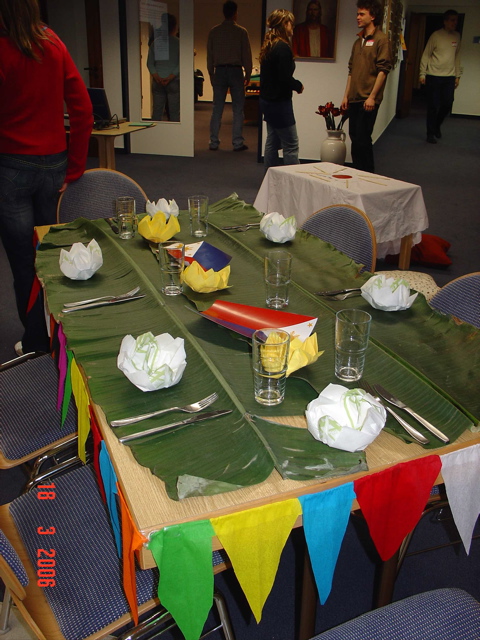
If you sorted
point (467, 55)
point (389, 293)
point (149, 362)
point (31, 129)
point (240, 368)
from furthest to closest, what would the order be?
point (467, 55)
point (31, 129)
point (389, 293)
point (240, 368)
point (149, 362)

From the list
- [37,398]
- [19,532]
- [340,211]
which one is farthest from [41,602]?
[340,211]

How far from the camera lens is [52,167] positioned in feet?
7.73

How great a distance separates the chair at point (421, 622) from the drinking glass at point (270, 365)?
1.34 ft

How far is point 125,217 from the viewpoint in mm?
1986

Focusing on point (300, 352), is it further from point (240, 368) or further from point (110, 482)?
point (110, 482)

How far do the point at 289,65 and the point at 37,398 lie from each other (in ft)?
12.0

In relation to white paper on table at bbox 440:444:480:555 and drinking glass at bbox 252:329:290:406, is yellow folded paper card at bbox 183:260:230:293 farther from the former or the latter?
white paper on table at bbox 440:444:480:555

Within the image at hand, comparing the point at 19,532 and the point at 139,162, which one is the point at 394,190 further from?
the point at 139,162

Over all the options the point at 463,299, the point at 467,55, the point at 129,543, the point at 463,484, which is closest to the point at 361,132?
the point at 463,299

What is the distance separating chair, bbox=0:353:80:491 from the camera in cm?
145

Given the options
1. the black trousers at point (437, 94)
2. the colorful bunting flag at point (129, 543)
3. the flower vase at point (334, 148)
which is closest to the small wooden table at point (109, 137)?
the flower vase at point (334, 148)

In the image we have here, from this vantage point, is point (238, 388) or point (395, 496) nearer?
point (395, 496)

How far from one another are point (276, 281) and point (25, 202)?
1339mm

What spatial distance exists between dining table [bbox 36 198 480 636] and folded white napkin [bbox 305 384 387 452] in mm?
25
